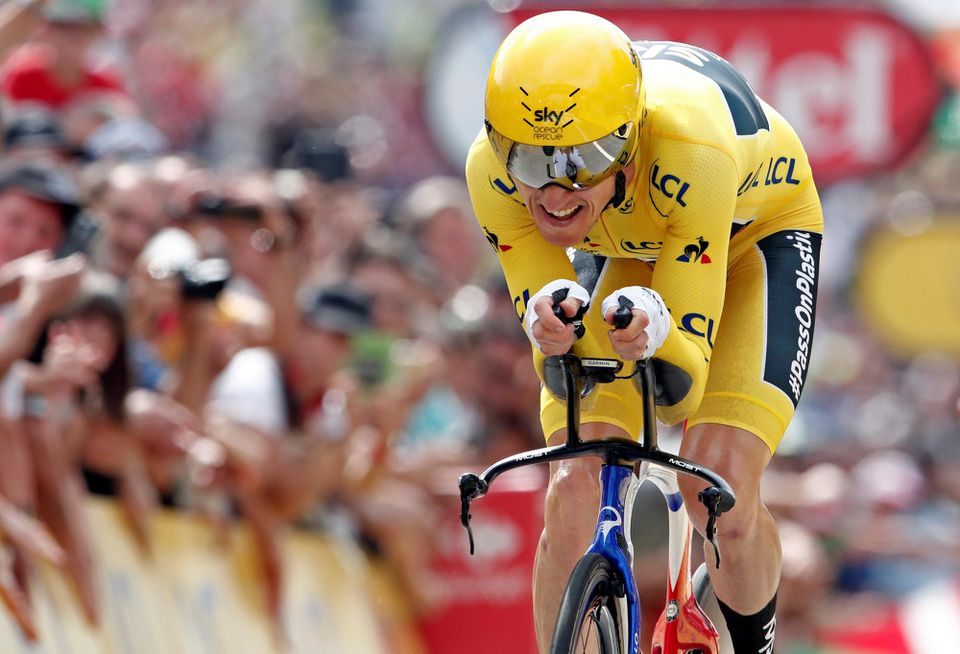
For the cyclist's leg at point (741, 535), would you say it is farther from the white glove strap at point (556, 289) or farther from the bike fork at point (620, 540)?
the white glove strap at point (556, 289)

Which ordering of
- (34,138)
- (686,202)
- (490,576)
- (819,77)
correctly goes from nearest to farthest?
1. (686,202)
2. (34,138)
3. (490,576)
4. (819,77)

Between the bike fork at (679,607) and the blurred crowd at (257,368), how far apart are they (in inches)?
94.6

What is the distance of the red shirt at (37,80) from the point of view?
9000mm

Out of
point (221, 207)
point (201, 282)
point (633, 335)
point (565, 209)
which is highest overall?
point (221, 207)

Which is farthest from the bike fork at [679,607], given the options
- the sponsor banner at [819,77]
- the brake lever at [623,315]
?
the sponsor banner at [819,77]

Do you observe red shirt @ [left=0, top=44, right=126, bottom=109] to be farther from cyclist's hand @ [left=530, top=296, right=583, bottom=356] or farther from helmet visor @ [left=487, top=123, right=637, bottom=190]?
cyclist's hand @ [left=530, top=296, right=583, bottom=356]

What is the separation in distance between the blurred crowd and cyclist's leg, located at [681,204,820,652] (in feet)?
8.43

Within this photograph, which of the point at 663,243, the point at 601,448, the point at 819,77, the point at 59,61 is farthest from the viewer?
the point at 819,77

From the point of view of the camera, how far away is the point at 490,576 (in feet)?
33.9

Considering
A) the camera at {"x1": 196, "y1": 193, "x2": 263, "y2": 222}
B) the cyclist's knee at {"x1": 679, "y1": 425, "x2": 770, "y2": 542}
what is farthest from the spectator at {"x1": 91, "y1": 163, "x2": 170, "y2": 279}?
the cyclist's knee at {"x1": 679, "y1": 425, "x2": 770, "y2": 542}

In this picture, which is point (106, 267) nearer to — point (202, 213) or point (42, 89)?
point (202, 213)

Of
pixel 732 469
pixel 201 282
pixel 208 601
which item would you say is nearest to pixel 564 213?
pixel 732 469

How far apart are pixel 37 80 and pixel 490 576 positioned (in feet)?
13.3

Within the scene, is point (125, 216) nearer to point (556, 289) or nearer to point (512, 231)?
point (512, 231)
